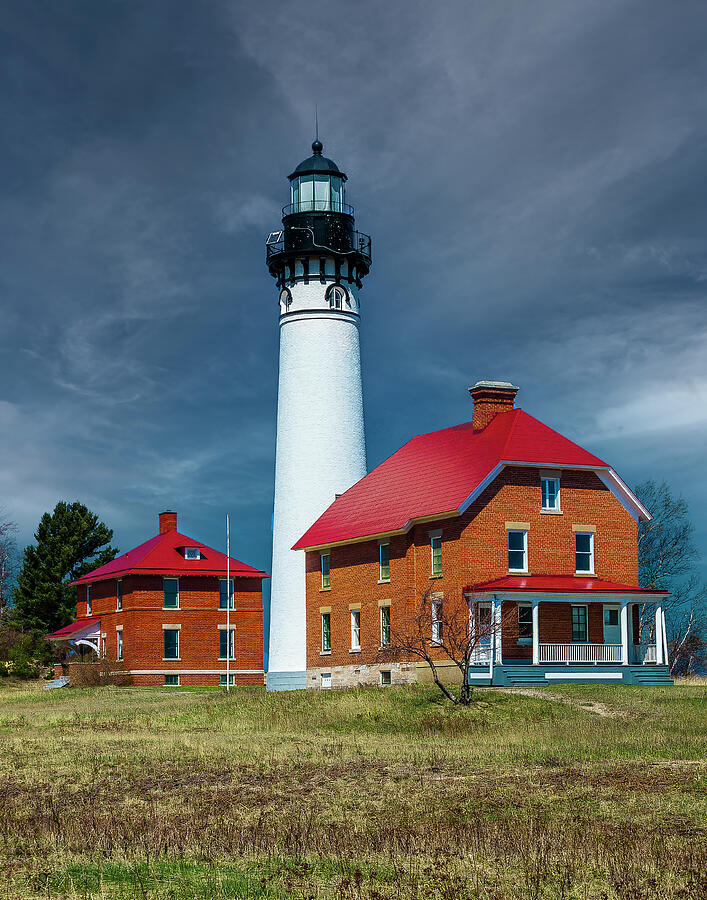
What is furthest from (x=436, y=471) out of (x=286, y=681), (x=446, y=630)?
(x=286, y=681)

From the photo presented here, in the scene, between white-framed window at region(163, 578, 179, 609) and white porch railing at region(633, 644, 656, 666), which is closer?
white porch railing at region(633, 644, 656, 666)

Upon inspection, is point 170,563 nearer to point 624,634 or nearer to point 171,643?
point 171,643

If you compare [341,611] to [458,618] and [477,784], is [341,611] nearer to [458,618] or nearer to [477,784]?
[458,618]

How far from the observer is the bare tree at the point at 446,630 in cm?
3818

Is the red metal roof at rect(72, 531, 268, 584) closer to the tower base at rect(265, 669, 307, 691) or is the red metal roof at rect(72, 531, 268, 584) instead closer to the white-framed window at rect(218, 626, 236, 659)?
the white-framed window at rect(218, 626, 236, 659)

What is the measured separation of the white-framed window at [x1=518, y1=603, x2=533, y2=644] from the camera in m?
42.1

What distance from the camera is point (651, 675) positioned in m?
42.2

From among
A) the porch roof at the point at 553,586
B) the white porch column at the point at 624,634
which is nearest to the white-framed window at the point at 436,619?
the porch roof at the point at 553,586

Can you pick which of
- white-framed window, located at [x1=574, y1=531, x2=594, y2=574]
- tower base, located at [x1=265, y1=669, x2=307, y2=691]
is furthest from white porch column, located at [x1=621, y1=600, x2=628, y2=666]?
tower base, located at [x1=265, y1=669, x2=307, y2=691]

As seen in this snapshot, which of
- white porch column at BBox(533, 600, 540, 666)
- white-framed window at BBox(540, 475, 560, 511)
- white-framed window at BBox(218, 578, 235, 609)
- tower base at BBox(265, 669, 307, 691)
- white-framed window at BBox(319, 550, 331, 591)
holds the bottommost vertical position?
tower base at BBox(265, 669, 307, 691)

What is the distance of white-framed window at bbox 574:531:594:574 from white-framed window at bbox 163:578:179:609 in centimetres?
2659

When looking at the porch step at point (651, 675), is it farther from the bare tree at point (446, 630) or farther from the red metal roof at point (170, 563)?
the red metal roof at point (170, 563)

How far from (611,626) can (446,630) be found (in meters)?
6.48

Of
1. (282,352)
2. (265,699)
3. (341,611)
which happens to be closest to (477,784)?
(265,699)
